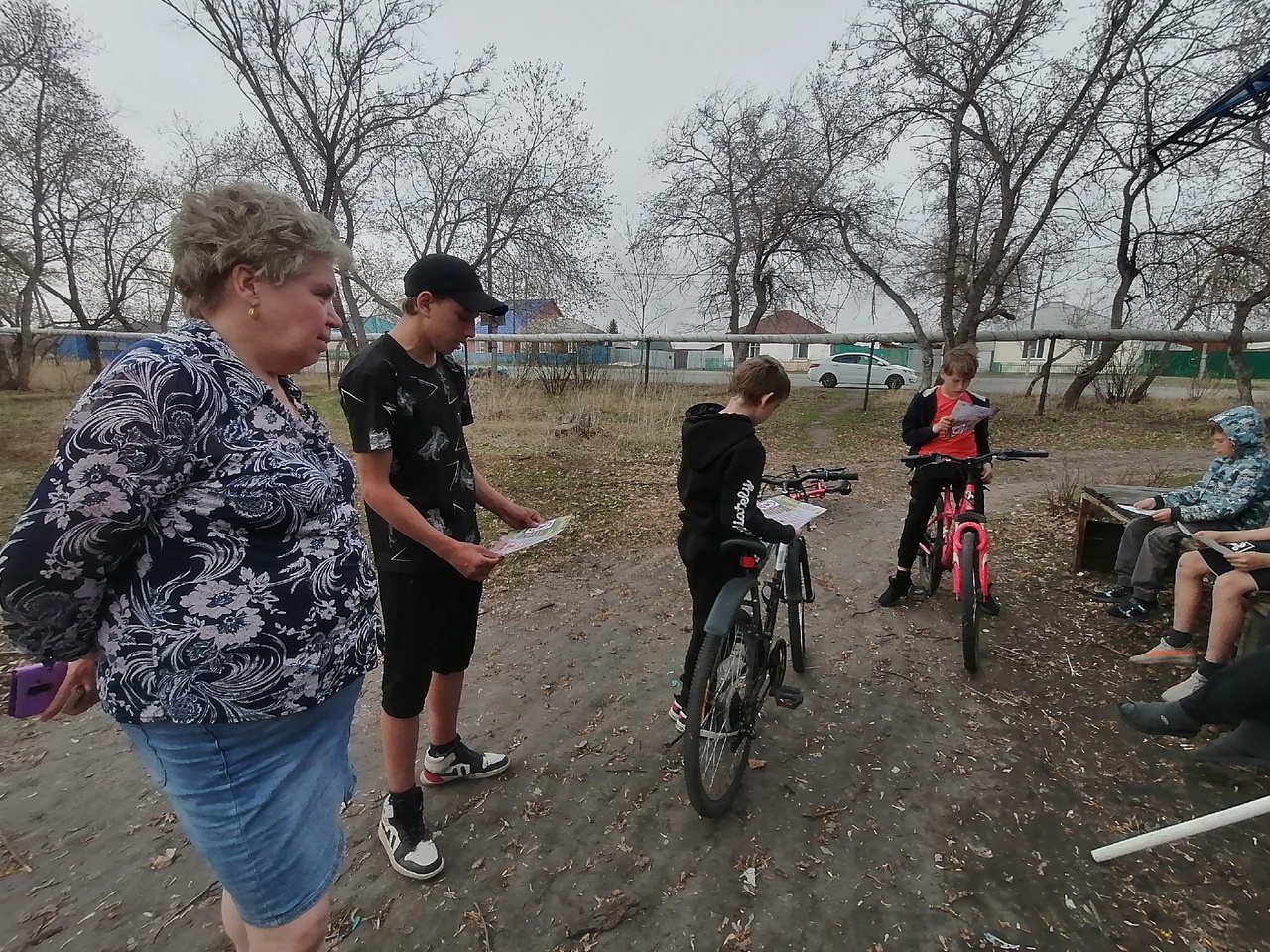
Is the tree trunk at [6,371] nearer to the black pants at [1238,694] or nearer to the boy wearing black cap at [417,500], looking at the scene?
the boy wearing black cap at [417,500]

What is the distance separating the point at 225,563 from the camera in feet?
3.50

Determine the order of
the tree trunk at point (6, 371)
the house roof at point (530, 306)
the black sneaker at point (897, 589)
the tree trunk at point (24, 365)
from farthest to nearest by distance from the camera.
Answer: the tree trunk at point (6, 371) → the tree trunk at point (24, 365) → the house roof at point (530, 306) → the black sneaker at point (897, 589)

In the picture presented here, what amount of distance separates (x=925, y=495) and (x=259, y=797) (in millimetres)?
3715

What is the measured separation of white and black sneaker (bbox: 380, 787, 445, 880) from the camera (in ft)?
6.55

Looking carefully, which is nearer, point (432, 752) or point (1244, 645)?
point (432, 752)

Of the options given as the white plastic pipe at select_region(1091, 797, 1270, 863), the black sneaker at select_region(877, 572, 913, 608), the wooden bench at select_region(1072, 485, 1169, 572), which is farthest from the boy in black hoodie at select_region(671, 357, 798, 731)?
the wooden bench at select_region(1072, 485, 1169, 572)

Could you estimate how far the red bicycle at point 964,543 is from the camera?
324 centimetres

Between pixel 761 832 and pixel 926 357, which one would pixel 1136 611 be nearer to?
pixel 761 832

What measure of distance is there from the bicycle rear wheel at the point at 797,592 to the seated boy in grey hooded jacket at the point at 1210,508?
2006 millimetres

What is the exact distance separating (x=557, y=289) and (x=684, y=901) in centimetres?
1753

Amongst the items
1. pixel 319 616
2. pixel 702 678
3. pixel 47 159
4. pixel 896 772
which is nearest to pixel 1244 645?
pixel 896 772

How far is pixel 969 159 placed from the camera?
1320 centimetres

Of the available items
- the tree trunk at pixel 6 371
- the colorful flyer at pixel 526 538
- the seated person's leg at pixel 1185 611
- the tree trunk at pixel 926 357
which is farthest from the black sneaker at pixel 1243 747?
the tree trunk at pixel 6 371

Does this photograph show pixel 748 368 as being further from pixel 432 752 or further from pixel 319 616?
pixel 432 752
